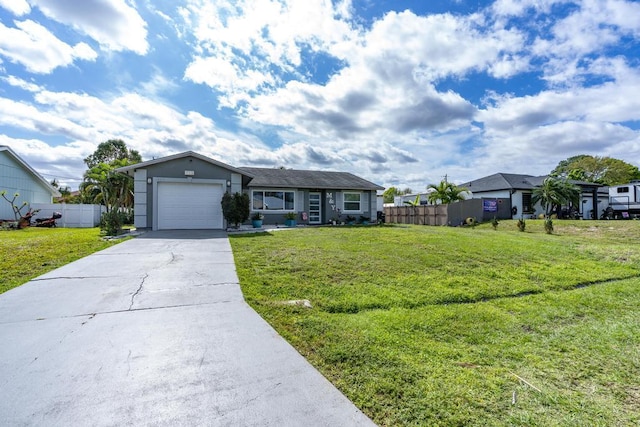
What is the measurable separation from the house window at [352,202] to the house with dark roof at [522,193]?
11877mm

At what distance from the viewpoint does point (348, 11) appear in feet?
33.1

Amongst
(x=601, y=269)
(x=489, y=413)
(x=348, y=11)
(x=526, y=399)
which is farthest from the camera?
(x=348, y=11)

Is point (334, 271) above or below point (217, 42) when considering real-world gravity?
below

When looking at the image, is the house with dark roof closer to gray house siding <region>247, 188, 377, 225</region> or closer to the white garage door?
gray house siding <region>247, 188, 377, 225</region>

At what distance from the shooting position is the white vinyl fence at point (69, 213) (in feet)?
62.4

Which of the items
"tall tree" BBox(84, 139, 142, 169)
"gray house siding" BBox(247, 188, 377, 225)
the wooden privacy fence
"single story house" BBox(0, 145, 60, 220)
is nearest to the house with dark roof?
the wooden privacy fence

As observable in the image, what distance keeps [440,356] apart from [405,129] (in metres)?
18.4

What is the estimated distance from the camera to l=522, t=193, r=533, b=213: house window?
23625 millimetres

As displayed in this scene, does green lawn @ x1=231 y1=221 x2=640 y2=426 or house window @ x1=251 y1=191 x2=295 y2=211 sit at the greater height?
house window @ x1=251 y1=191 x2=295 y2=211

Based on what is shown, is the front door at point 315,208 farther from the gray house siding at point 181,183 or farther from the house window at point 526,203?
the house window at point 526,203

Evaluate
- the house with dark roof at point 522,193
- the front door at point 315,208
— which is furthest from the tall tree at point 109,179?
the house with dark roof at point 522,193

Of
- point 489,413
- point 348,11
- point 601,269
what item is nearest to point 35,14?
point 348,11

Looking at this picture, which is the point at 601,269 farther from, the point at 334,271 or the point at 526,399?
the point at 526,399

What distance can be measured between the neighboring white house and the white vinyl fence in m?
39.8
